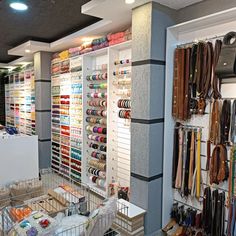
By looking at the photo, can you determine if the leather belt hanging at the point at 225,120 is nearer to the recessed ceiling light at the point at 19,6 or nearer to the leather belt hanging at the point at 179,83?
the leather belt hanging at the point at 179,83

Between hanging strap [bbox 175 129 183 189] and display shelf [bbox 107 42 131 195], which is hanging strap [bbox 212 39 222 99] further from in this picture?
display shelf [bbox 107 42 131 195]

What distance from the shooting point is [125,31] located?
3.29 m

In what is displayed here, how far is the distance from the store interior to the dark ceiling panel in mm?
17

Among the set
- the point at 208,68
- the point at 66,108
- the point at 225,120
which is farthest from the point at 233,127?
the point at 66,108

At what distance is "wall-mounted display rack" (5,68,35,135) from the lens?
5879mm

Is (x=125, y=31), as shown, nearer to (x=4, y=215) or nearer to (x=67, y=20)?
(x=67, y=20)

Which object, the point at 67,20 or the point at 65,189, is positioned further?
the point at 67,20

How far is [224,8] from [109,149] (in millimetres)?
2349

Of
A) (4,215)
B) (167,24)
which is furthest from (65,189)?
(167,24)

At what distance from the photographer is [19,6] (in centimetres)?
298

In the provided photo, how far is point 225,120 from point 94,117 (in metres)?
2.28

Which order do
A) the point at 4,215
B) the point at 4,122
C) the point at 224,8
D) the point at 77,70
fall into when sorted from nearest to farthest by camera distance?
the point at 4,215 → the point at 224,8 → the point at 77,70 → the point at 4,122

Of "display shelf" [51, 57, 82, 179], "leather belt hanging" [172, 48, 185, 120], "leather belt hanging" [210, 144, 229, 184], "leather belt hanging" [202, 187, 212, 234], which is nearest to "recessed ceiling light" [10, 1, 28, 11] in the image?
"display shelf" [51, 57, 82, 179]

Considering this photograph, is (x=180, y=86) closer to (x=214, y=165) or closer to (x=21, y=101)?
(x=214, y=165)
